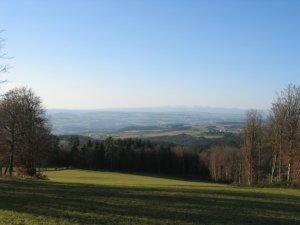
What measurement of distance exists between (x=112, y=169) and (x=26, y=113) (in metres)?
58.3

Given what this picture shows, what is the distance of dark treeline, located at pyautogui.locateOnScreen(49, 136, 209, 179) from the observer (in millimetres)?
111438

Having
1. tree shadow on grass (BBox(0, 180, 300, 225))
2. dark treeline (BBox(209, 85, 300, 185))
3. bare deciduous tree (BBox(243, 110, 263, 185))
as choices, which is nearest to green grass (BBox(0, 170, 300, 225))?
tree shadow on grass (BBox(0, 180, 300, 225))

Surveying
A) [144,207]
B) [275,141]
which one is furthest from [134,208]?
[275,141]

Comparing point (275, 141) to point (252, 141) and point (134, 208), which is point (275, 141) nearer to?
point (252, 141)

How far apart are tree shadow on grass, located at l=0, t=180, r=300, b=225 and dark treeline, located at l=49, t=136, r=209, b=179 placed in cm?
8197

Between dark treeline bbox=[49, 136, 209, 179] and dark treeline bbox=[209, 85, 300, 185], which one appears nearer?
dark treeline bbox=[209, 85, 300, 185]

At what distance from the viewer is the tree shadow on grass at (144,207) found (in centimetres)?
1898

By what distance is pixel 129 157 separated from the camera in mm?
117500

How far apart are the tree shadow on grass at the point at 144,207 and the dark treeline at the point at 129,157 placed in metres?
82.0

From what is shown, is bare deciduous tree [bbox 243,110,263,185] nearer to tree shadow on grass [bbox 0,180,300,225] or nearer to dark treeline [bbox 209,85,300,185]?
dark treeline [bbox 209,85,300,185]

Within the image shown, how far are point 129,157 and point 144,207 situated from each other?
95.8 m

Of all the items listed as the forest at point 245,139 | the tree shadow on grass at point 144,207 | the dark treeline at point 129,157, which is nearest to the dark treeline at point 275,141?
the forest at point 245,139

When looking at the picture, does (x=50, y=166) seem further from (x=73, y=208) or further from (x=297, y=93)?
(x=73, y=208)

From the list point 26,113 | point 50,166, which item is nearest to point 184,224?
point 26,113
